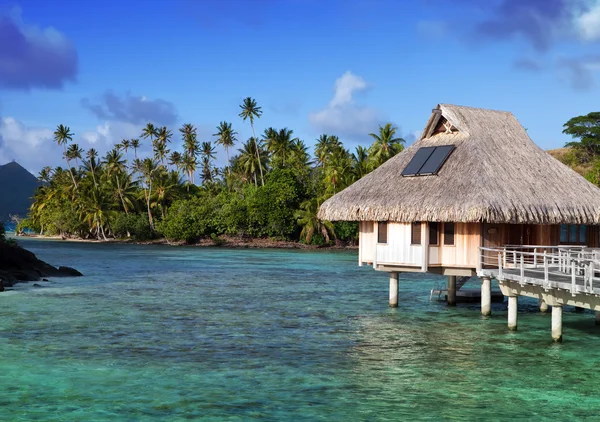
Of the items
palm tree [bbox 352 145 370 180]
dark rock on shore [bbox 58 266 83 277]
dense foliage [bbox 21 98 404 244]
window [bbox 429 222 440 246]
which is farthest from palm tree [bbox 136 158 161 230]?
window [bbox 429 222 440 246]

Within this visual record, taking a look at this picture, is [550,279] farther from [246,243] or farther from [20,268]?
[246,243]

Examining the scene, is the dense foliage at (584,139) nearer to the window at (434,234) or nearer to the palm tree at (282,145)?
the palm tree at (282,145)

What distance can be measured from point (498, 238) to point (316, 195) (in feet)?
207

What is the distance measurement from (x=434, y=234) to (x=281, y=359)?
8.44m

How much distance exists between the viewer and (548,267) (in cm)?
2264

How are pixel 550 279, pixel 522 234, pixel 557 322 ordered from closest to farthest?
pixel 550 279 < pixel 557 322 < pixel 522 234

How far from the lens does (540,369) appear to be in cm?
1809

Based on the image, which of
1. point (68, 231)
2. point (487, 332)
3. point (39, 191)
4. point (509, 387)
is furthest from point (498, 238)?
point (39, 191)

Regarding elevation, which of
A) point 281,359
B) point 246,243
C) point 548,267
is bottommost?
point 281,359

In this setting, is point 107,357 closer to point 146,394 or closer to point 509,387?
point 146,394

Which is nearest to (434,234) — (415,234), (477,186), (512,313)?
(415,234)

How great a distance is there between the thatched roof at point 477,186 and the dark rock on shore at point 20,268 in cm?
1924

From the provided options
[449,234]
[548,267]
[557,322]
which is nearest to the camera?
[557,322]

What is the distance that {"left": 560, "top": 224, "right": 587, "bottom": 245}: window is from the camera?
1037 inches
